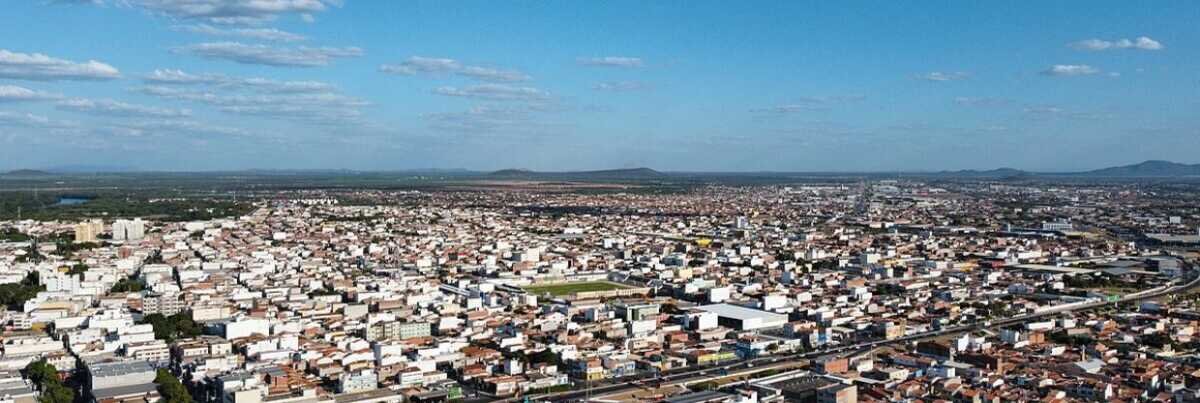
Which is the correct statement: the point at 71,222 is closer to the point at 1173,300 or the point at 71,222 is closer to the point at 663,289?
the point at 663,289

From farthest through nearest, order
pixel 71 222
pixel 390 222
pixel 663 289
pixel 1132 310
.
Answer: pixel 390 222, pixel 71 222, pixel 663 289, pixel 1132 310

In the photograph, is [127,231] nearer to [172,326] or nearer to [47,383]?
[172,326]

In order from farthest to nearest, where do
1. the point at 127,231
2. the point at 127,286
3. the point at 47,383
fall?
the point at 127,231 < the point at 127,286 < the point at 47,383

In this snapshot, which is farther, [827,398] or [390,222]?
[390,222]

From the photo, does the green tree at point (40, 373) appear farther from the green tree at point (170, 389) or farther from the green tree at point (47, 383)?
the green tree at point (170, 389)

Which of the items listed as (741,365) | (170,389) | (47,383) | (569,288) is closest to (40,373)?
(47,383)

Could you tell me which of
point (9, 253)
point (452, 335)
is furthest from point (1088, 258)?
point (9, 253)
